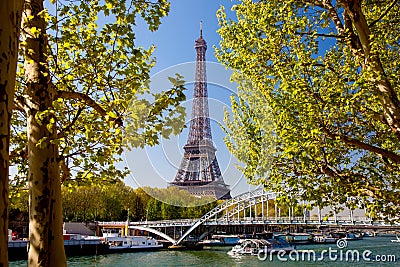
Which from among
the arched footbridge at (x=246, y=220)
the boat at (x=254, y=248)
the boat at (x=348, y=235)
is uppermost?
the arched footbridge at (x=246, y=220)

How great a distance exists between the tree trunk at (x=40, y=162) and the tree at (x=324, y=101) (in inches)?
139

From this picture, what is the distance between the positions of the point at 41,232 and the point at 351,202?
5074mm

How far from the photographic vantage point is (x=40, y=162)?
12.8 ft

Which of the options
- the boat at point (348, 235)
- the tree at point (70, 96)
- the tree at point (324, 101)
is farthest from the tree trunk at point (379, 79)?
the boat at point (348, 235)

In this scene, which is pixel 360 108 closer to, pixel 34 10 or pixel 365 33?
pixel 365 33

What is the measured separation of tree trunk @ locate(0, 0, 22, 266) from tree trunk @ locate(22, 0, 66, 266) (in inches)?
53.9

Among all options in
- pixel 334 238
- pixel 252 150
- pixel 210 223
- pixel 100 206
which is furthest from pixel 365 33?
pixel 334 238

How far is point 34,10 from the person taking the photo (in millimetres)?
4316

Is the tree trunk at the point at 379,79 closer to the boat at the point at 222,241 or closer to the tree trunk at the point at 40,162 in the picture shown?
the tree trunk at the point at 40,162

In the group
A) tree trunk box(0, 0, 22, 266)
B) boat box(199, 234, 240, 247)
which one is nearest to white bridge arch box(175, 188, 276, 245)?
boat box(199, 234, 240, 247)

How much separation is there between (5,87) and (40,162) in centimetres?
192

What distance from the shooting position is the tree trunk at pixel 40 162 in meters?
3.77

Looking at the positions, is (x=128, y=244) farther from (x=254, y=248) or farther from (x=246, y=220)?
(x=246, y=220)

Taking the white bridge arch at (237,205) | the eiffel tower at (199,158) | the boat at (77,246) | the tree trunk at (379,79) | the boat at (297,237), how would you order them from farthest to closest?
the boat at (297,237)
the white bridge arch at (237,205)
the boat at (77,246)
the eiffel tower at (199,158)
the tree trunk at (379,79)
